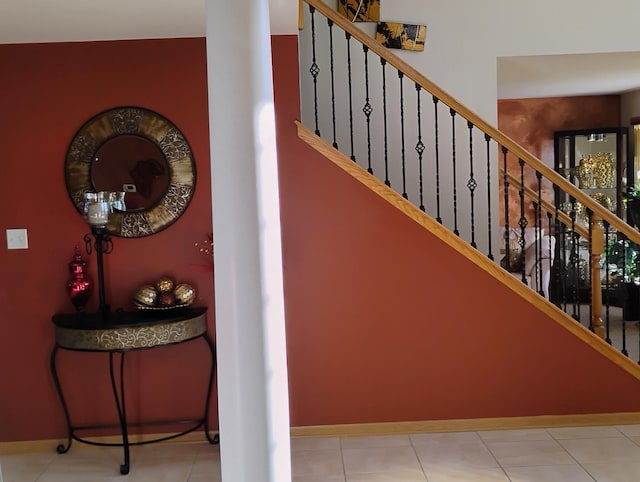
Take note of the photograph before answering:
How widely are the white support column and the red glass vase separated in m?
1.80

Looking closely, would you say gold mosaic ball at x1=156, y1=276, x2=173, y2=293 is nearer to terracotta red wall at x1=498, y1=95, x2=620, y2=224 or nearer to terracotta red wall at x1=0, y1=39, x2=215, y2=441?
terracotta red wall at x1=0, y1=39, x2=215, y2=441

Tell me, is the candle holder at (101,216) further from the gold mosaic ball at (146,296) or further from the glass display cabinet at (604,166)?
the glass display cabinet at (604,166)

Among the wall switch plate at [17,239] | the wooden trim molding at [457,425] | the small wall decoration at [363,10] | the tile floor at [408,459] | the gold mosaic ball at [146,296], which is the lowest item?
the tile floor at [408,459]

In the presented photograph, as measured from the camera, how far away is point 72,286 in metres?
3.68

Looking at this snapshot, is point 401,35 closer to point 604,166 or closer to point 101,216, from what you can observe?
point 101,216

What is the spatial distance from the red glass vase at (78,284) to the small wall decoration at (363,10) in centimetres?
255

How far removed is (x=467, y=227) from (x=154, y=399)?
96.6 inches

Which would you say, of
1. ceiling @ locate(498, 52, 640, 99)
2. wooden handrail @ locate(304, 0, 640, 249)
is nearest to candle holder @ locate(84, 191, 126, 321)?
wooden handrail @ locate(304, 0, 640, 249)

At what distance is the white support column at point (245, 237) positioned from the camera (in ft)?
6.97

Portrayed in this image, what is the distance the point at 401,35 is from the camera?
16.0ft

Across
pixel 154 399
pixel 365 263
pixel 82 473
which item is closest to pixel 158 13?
pixel 365 263

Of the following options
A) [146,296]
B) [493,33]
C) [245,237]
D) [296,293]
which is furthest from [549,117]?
[245,237]

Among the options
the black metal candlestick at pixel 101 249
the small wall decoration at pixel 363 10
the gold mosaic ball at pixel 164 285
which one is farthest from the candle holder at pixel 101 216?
the small wall decoration at pixel 363 10

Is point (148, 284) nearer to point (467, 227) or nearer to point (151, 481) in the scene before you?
point (151, 481)
